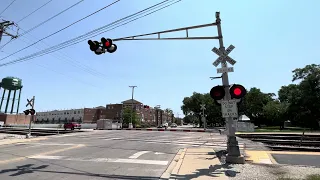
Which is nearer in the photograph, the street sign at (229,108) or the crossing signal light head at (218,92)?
the crossing signal light head at (218,92)

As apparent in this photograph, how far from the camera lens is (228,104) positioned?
971cm

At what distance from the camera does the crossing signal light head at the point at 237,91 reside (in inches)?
365

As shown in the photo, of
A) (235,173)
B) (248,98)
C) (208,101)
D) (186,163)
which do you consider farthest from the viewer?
(208,101)

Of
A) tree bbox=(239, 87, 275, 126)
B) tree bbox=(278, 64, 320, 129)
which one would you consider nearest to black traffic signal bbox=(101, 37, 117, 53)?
tree bbox=(278, 64, 320, 129)

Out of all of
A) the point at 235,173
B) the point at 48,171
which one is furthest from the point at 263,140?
the point at 48,171

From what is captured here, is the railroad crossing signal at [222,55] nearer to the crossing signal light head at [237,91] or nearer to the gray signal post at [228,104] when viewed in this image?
the gray signal post at [228,104]

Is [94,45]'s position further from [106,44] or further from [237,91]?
[237,91]

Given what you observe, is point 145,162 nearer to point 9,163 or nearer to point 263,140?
point 9,163

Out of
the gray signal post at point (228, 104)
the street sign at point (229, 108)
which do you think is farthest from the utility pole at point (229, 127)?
the street sign at point (229, 108)

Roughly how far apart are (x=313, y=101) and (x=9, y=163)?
54.8m

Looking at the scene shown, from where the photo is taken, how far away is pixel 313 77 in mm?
52688

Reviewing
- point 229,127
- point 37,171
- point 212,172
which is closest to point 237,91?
point 229,127

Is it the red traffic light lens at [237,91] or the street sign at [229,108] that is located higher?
the red traffic light lens at [237,91]

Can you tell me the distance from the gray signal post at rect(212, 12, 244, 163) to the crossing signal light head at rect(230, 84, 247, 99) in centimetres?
34
